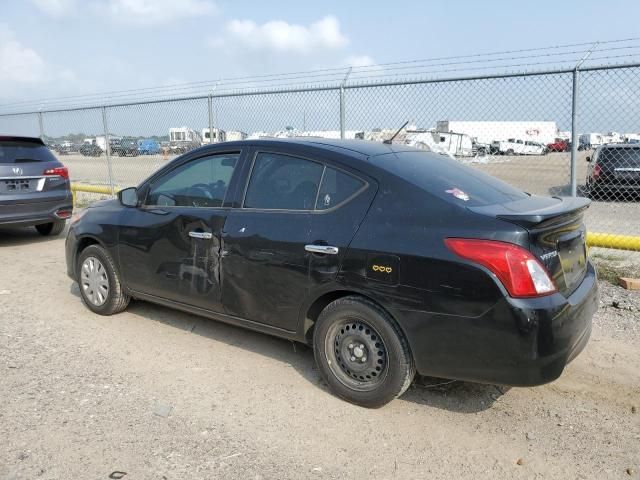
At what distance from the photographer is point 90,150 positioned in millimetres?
14617

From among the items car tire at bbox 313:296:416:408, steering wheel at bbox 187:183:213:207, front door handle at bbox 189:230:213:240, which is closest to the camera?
car tire at bbox 313:296:416:408

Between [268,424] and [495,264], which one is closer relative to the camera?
[495,264]

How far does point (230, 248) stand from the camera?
12.6 ft

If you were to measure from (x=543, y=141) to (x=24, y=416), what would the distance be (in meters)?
7.11

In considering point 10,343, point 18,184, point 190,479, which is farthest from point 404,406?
point 18,184

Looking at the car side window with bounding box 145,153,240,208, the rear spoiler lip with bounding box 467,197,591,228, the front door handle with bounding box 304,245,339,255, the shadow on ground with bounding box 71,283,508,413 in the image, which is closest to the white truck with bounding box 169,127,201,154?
the shadow on ground with bounding box 71,283,508,413

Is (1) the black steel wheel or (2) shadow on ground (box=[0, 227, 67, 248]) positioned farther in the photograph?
(2) shadow on ground (box=[0, 227, 67, 248])

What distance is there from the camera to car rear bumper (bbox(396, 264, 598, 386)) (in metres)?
2.79

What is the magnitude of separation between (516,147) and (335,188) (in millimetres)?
6618

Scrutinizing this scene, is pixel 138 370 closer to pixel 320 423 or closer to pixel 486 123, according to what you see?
pixel 320 423

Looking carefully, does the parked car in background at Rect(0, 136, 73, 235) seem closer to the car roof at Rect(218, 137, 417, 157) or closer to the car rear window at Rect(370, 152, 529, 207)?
the car roof at Rect(218, 137, 417, 157)

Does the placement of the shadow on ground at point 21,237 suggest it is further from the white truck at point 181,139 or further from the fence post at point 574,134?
the fence post at point 574,134

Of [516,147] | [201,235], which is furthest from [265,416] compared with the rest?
[516,147]

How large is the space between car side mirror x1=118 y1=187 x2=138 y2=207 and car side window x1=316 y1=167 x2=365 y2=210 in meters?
1.94
